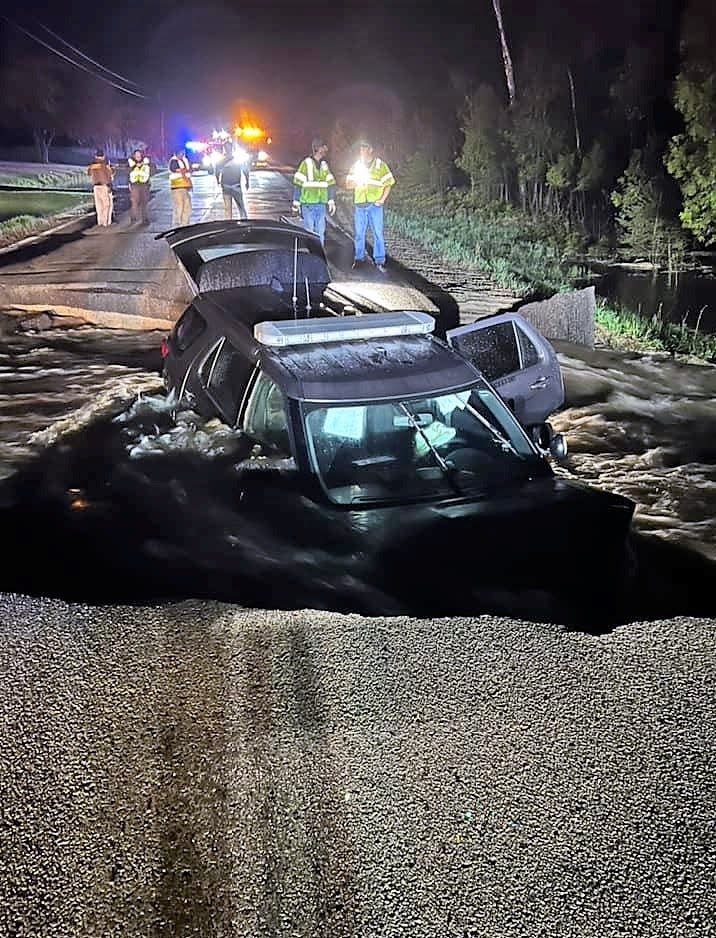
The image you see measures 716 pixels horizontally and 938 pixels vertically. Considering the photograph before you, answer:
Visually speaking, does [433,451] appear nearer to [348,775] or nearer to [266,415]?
[266,415]

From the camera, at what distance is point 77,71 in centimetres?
5759

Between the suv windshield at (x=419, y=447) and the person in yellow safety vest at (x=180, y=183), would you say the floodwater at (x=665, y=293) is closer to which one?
the suv windshield at (x=419, y=447)

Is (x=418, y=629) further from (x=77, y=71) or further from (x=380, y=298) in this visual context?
(x=77, y=71)

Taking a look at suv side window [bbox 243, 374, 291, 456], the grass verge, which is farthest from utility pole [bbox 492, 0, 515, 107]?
suv side window [bbox 243, 374, 291, 456]

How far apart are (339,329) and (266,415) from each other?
0.71 m

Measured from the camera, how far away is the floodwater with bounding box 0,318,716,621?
5.11 meters

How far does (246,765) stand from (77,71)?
6170 cm

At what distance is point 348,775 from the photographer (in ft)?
12.2

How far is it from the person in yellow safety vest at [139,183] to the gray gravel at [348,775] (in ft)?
61.0

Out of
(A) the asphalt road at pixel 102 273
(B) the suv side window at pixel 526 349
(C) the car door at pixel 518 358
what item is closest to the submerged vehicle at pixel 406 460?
(C) the car door at pixel 518 358

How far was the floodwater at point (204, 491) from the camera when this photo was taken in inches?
201

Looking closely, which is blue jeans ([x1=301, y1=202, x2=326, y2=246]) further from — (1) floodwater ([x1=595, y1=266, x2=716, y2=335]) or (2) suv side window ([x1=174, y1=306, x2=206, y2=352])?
(2) suv side window ([x1=174, y1=306, x2=206, y2=352])

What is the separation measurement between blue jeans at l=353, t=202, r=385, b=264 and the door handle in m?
7.95

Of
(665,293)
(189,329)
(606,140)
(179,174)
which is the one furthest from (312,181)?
(606,140)
